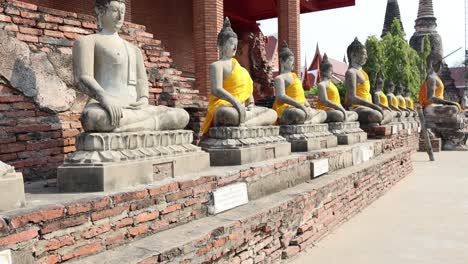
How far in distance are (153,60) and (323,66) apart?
2995 mm

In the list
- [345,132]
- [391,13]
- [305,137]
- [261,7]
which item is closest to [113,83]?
[305,137]

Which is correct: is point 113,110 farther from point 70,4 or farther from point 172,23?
point 172,23

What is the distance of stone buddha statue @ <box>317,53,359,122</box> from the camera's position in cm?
684

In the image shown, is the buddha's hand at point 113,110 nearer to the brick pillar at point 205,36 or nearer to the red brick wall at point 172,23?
the brick pillar at point 205,36

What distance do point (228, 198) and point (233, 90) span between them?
4.51 ft

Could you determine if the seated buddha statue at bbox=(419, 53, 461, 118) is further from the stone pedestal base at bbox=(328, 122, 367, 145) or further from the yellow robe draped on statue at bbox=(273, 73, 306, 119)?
the yellow robe draped on statue at bbox=(273, 73, 306, 119)

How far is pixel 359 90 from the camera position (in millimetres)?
8180

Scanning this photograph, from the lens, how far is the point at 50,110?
14.2 ft

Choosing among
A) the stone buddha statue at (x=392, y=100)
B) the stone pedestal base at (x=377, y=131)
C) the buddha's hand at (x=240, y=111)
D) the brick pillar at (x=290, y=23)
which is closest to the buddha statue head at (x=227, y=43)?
the buddha's hand at (x=240, y=111)

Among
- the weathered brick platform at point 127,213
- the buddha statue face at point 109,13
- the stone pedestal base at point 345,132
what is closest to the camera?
the weathered brick platform at point 127,213

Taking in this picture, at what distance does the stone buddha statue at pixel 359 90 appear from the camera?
779 cm

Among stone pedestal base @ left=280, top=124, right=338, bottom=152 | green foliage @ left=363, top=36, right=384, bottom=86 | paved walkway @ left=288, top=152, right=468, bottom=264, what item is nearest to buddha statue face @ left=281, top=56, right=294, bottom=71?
stone pedestal base @ left=280, top=124, right=338, bottom=152

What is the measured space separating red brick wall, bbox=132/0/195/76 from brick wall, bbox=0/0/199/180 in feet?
20.8

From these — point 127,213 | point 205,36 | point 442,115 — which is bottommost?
point 127,213
